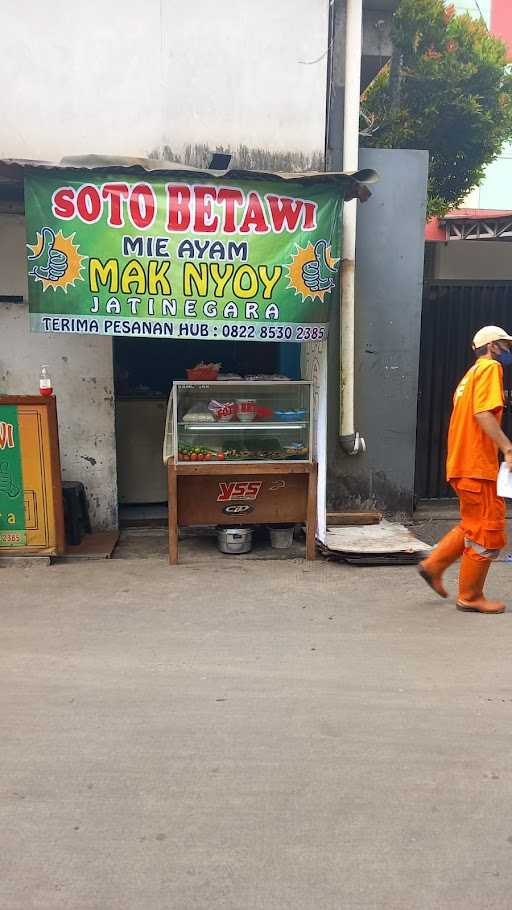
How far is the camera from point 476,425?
4.19m

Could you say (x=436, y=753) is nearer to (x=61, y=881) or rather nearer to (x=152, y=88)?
(x=61, y=881)

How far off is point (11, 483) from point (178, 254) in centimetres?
210

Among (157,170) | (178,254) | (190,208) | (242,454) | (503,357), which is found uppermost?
(157,170)

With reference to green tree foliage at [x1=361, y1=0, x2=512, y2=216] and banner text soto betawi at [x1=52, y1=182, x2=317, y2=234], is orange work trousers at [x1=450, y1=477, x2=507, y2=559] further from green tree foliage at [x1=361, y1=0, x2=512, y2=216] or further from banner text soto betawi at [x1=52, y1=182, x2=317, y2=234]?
green tree foliage at [x1=361, y1=0, x2=512, y2=216]

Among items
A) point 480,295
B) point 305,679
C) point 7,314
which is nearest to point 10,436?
point 7,314

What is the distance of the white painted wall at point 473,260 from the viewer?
7688 mm

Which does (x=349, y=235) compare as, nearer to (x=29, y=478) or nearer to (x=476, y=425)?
(x=476, y=425)


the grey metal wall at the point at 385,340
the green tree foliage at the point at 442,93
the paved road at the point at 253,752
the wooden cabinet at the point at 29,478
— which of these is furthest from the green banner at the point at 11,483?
the green tree foliage at the point at 442,93

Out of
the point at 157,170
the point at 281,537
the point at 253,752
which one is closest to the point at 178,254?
the point at 157,170

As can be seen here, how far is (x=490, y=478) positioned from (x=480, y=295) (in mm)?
3530

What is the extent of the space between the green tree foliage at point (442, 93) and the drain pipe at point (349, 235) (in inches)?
281

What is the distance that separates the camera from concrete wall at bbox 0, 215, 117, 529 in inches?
228

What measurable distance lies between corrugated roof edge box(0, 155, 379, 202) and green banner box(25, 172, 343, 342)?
0.22 ft

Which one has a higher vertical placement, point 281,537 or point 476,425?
point 476,425
